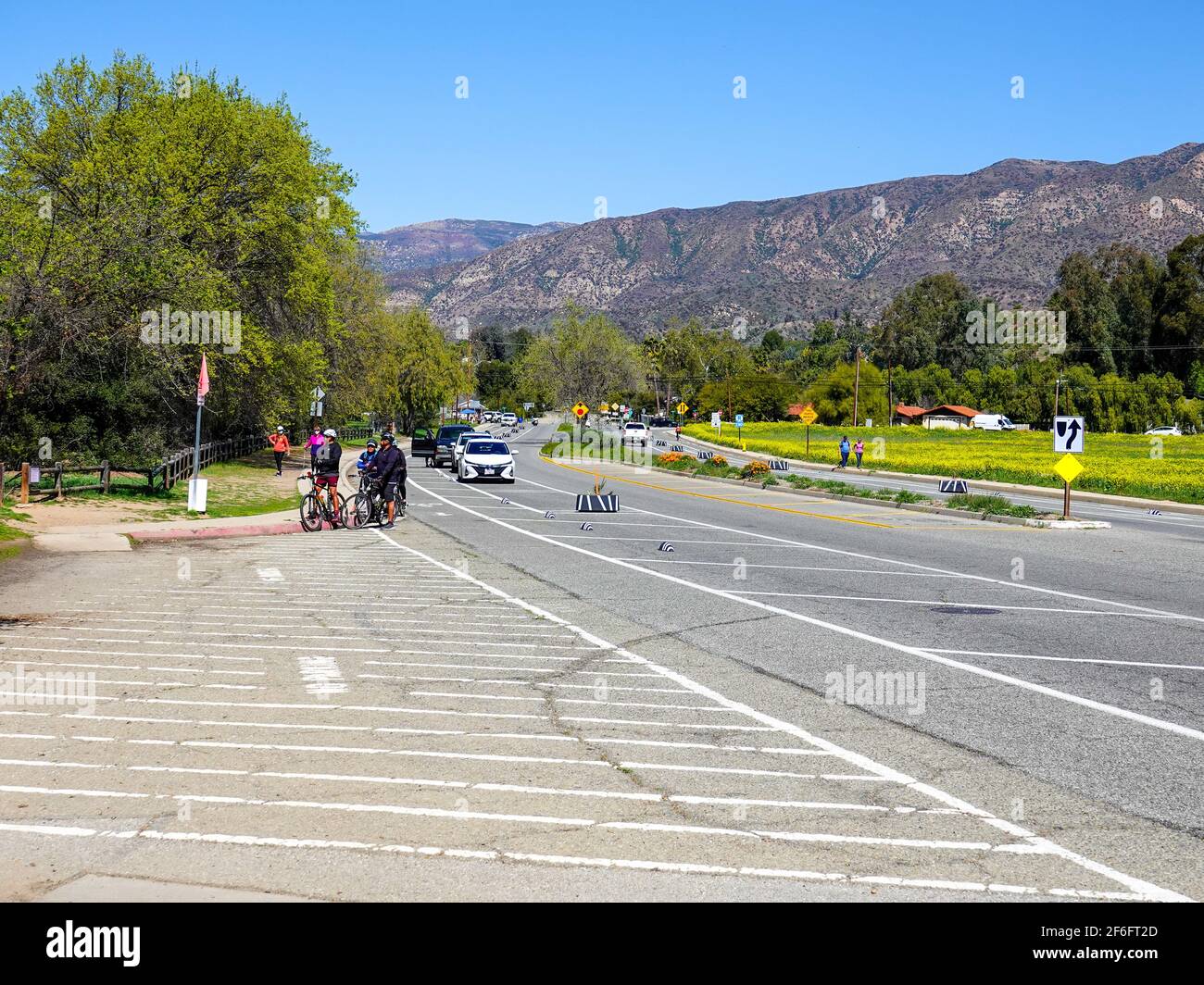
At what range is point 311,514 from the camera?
2450 centimetres

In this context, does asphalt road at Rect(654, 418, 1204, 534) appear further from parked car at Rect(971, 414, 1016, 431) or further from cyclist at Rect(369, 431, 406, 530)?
parked car at Rect(971, 414, 1016, 431)

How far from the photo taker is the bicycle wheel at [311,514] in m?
24.4

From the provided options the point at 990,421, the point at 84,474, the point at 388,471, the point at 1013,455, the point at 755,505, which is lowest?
the point at 1013,455

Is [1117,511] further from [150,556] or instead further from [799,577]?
[150,556]

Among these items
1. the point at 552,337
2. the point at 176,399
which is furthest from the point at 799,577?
the point at 552,337

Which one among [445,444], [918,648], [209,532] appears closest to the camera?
[918,648]

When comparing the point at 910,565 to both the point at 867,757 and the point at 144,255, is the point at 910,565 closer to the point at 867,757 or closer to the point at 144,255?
the point at 867,757

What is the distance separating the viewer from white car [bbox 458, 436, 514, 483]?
44.2 metres

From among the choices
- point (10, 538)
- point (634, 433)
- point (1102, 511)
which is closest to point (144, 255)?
point (10, 538)

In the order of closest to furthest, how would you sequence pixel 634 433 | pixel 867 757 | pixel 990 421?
pixel 867 757 < pixel 634 433 < pixel 990 421

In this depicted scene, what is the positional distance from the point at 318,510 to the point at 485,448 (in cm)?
2042

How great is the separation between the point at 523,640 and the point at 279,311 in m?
39.1

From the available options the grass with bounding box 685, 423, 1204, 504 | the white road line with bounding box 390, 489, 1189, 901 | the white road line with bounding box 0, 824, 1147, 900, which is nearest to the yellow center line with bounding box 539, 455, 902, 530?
the white road line with bounding box 390, 489, 1189, 901

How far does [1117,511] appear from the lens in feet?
116
